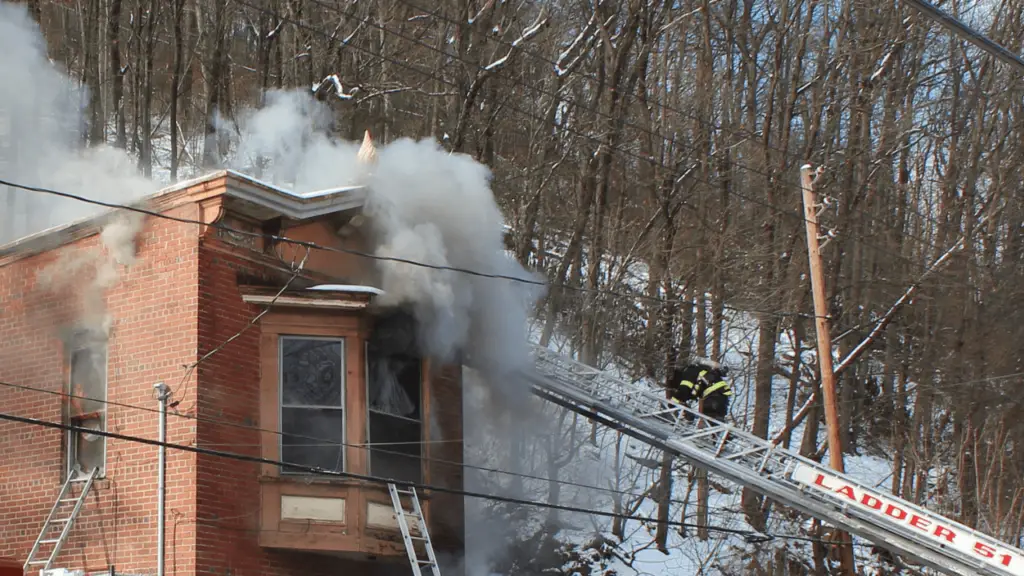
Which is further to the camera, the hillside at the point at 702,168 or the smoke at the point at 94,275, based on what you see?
the hillside at the point at 702,168

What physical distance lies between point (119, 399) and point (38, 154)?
22.1ft

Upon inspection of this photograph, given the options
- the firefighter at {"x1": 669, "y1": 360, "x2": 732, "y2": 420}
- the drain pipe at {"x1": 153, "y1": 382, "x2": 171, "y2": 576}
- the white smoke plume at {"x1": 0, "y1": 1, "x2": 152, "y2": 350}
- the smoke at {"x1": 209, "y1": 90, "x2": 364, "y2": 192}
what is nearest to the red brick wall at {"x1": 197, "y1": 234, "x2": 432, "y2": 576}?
the drain pipe at {"x1": 153, "y1": 382, "x2": 171, "y2": 576}

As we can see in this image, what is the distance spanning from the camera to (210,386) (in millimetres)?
12344

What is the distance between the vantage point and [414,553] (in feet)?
41.1

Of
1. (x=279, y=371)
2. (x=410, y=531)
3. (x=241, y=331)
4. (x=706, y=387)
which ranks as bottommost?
(x=410, y=531)

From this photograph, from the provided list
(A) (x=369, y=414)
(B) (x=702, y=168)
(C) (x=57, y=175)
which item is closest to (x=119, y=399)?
(A) (x=369, y=414)

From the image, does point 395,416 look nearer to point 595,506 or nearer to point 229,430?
point 229,430

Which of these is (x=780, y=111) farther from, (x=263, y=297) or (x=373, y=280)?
(x=263, y=297)

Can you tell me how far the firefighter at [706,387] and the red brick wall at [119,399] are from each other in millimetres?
6800

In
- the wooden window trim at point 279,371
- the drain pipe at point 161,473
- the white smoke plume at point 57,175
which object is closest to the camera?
the drain pipe at point 161,473

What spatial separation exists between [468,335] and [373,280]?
1.68 meters

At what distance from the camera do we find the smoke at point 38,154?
14.5 m

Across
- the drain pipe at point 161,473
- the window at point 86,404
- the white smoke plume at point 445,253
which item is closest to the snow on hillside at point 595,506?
the white smoke plume at point 445,253

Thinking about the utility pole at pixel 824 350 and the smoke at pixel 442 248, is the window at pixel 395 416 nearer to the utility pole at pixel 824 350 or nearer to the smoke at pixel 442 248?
the smoke at pixel 442 248
